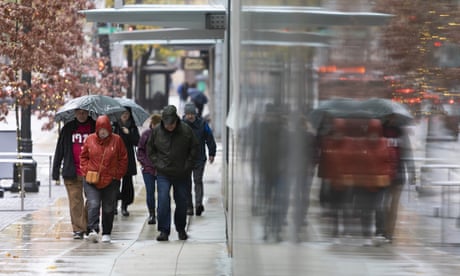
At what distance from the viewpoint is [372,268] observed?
7.88ft

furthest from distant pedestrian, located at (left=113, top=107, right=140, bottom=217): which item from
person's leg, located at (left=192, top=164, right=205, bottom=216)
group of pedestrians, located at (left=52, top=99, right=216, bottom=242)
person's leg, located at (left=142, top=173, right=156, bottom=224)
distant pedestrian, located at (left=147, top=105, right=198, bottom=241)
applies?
distant pedestrian, located at (left=147, top=105, right=198, bottom=241)

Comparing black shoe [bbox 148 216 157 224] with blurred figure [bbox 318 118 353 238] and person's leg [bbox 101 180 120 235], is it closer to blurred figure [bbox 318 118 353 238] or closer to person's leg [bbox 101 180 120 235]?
person's leg [bbox 101 180 120 235]

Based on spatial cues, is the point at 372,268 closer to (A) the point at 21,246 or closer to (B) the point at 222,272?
(B) the point at 222,272

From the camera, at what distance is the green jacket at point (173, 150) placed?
1163 cm

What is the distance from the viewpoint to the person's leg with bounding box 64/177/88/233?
12.2 m

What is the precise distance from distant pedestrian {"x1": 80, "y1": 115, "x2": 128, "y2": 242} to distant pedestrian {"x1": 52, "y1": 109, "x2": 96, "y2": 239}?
11.3 inches

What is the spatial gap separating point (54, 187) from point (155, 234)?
7438 millimetres

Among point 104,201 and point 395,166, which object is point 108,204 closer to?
point 104,201

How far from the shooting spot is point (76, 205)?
12289 millimetres

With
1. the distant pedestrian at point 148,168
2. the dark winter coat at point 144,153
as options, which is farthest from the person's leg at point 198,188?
the dark winter coat at point 144,153

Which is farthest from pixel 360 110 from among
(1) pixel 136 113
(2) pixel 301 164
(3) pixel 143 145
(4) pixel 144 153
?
(1) pixel 136 113

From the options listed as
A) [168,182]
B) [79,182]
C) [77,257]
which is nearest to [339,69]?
[77,257]

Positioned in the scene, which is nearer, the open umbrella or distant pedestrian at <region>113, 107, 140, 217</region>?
the open umbrella

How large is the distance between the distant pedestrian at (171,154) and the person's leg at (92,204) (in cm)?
78
